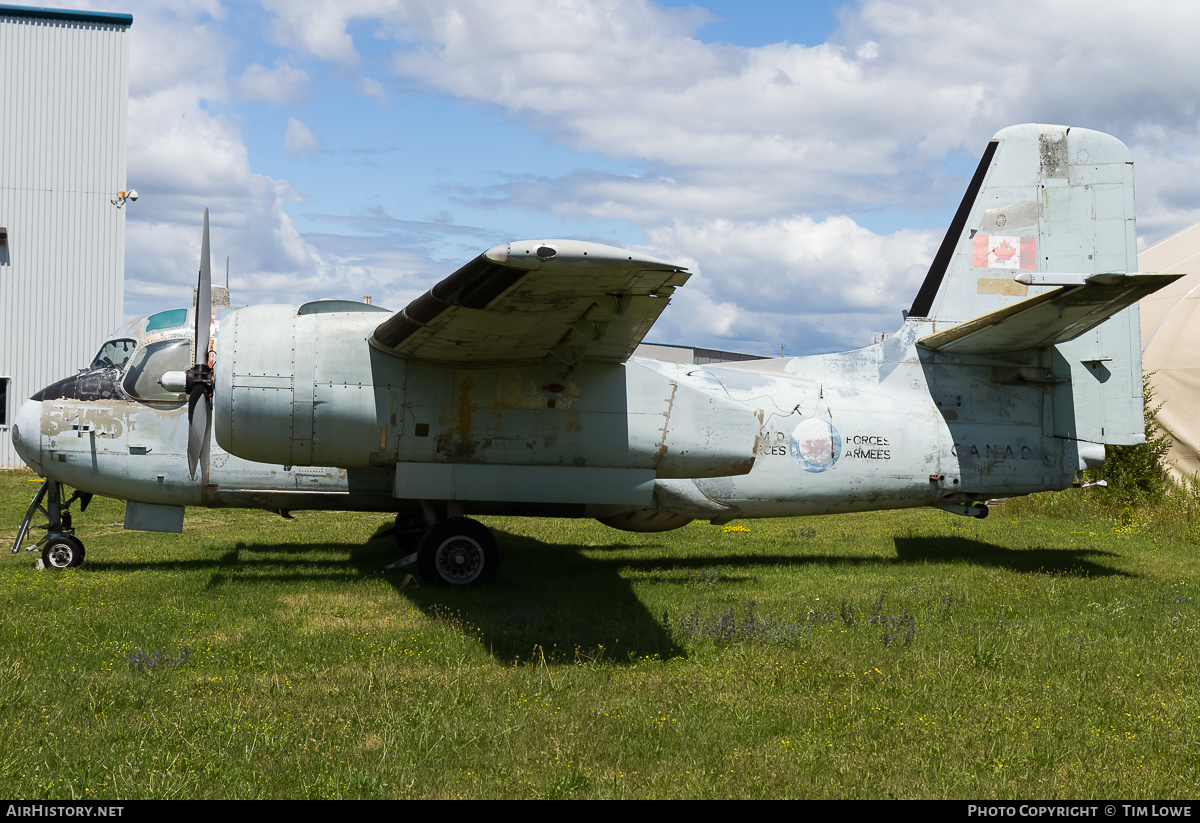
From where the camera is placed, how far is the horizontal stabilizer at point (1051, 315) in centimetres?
923

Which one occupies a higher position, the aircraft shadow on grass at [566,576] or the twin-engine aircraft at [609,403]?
the twin-engine aircraft at [609,403]

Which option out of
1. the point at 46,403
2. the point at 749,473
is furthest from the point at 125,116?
the point at 749,473

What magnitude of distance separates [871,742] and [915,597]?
16.1 ft

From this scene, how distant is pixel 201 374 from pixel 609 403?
188 inches

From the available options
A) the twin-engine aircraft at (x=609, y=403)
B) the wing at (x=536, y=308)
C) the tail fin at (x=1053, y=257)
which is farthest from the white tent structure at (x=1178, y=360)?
the wing at (x=536, y=308)

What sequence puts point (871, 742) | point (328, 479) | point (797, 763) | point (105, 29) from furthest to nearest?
point (105, 29) → point (328, 479) → point (871, 742) → point (797, 763)

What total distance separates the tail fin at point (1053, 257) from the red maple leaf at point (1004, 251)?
15mm

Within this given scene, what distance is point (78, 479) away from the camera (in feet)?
38.1

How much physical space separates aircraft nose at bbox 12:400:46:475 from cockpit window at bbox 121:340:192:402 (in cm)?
115

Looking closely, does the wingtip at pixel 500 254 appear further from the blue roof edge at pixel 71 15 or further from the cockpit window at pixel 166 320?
the blue roof edge at pixel 71 15

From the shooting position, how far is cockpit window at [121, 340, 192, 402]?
1178cm

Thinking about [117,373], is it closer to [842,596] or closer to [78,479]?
[78,479]

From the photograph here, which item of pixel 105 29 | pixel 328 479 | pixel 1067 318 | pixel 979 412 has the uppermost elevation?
pixel 105 29

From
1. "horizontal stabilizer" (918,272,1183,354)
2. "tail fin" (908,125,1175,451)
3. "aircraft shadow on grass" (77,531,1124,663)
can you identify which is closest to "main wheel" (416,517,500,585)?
"aircraft shadow on grass" (77,531,1124,663)
